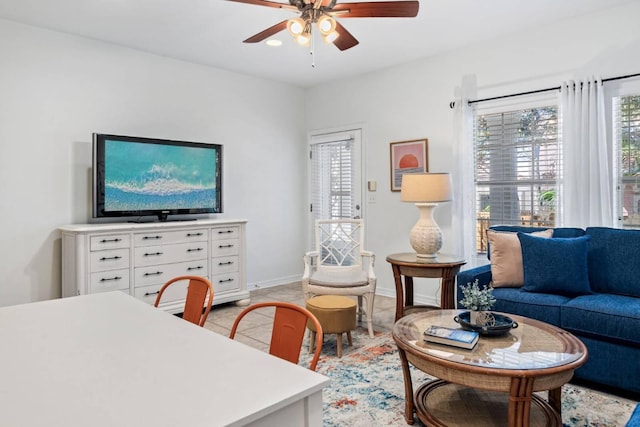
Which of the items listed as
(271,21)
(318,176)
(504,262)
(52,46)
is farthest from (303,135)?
(504,262)

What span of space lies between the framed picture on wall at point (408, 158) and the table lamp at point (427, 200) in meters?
0.96

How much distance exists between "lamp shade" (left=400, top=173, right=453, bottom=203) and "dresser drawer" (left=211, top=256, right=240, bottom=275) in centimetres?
203

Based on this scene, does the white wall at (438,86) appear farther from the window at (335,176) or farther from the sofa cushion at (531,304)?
the sofa cushion at (531,304)

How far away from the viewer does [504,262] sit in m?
3.14

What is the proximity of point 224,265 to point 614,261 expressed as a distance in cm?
346

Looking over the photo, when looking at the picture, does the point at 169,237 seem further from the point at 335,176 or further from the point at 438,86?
the point at 438,86

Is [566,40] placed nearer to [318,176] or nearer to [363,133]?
[363,133]

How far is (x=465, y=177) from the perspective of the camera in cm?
423

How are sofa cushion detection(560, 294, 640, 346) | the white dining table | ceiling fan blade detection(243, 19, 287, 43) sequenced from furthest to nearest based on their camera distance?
ceiling fan blade detection(243, 19, 287, 43), sofa cushion detection(560, 294, 640, 346), the white dining table

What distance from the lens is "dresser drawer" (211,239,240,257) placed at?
4434mm

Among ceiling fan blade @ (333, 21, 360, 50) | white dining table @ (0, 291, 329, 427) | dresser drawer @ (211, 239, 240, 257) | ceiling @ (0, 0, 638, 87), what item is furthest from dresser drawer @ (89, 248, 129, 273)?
ceiling fan blade @ (333, 21, 360, 50)

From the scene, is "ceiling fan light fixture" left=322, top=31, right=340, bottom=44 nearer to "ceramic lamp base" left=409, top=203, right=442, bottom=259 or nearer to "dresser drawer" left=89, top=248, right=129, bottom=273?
"ceramic lamp base" left=409, top=203, right=442, bottom=259

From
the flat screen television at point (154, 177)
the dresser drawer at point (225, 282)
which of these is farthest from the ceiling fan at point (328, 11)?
the dresser drawer at point (225, 282)

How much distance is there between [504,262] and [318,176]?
3207 millimetres
